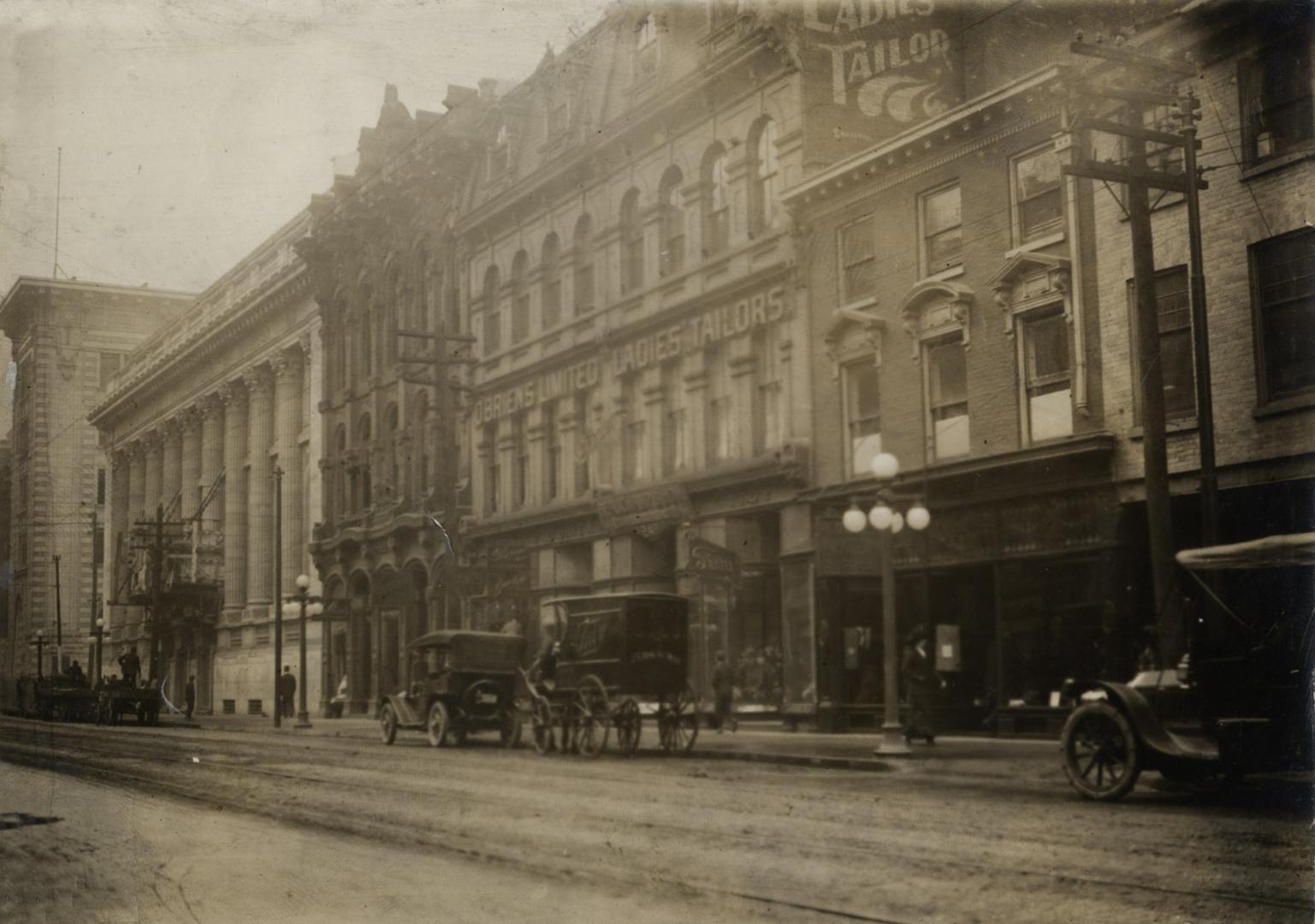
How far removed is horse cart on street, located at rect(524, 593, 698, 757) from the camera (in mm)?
12508

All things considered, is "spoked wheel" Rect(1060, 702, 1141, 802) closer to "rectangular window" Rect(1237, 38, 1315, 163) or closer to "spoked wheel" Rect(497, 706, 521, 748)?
"rectangular window" Rect(1237, 38, 1315, 163)

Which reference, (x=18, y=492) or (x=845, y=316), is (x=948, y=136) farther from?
(x=18, y=492)

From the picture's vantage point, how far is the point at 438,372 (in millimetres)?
10422

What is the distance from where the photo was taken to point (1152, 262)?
7.53 m

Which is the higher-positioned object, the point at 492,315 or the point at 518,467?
the point at 492,315

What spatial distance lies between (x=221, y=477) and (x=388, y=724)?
2506 millimetres

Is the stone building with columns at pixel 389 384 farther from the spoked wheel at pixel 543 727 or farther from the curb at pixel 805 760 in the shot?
the curb at pixel 805 760

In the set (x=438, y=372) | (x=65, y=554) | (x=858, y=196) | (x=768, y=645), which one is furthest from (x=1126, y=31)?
(x=65, y=554)

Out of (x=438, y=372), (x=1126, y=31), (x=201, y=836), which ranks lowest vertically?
→ (x=201, y=836)

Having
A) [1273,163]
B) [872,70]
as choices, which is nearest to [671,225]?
[872,70]

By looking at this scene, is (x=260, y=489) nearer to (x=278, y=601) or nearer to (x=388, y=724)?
(x=278, y=601)

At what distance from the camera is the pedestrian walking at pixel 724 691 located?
13.2m

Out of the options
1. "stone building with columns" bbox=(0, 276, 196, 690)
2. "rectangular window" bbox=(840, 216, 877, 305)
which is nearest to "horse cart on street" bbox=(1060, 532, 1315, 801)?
"rectangular window" bbox=(840, 216, 877, 305)

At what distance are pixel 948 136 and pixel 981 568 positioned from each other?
3.75 meters
